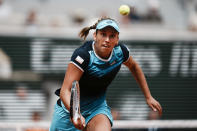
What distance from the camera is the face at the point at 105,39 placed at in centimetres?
500

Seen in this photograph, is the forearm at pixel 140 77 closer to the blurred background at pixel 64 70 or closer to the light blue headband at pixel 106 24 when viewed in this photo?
the light blue headband at pixel 106 24

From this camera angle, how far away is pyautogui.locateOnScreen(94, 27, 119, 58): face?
500 centimetres

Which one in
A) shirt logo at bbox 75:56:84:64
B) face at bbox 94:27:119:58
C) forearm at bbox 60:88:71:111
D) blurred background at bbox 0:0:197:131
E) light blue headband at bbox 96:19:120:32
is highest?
light blue headband at bbox 96:19:120:32

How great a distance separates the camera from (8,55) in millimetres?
10789

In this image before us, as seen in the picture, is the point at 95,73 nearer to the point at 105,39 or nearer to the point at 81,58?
the point at 81,58

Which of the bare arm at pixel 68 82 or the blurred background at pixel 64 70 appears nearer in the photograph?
the bare arm at pixel 68 82

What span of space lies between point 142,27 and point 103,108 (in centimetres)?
811

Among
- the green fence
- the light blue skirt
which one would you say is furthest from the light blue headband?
the green fence

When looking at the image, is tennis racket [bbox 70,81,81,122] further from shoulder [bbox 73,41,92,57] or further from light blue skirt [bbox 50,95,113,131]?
light blue skirt [bbox 50,95,113,131]

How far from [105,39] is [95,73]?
42 cm

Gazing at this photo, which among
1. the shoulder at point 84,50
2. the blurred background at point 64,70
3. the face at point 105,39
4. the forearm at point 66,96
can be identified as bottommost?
the blurred background at point 64,70

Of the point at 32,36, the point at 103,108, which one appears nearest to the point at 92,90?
the point at 103,108

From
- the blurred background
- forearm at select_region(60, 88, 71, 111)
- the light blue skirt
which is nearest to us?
forearm at select_region(60, 88, 71, 111)

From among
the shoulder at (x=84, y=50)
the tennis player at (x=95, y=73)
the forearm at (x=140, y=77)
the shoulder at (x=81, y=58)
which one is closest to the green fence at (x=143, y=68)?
the forearm at (x=140, y=77)
